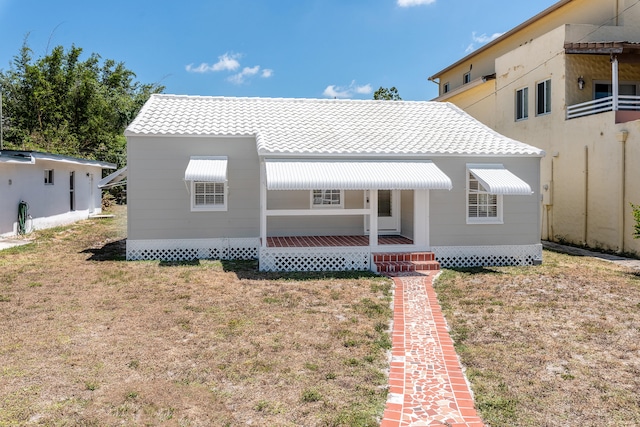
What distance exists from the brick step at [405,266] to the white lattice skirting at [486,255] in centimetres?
75

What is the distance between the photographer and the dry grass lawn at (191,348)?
5750 millimetres

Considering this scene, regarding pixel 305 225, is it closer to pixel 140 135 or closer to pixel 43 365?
pixel 140 135

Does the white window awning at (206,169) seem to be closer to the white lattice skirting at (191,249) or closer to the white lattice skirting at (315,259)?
the white lattice skirting at (191,249)

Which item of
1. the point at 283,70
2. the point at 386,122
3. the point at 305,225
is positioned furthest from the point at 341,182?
the point at 283,70

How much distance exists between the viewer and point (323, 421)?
550 cm

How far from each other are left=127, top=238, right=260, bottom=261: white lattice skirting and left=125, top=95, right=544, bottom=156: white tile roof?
3.91 m

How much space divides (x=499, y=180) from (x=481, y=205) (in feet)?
4.93

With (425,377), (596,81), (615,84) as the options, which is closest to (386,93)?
(596,81)

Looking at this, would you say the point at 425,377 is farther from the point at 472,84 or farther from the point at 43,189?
the point at 472,84

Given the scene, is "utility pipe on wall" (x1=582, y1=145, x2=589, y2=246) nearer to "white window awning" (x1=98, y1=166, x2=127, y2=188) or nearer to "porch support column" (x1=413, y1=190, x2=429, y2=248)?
"porch support column" (x1=413, y1=190, x2=429, y2=248)

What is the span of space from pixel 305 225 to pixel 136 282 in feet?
23.1

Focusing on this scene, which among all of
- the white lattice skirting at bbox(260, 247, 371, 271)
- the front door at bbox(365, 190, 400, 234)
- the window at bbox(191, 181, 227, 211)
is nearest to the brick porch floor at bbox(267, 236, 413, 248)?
the white lattice skirting at bbox(260, 247, 371, 271)

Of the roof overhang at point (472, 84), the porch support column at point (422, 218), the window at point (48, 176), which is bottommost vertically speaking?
the porch support column at point (422, 218)

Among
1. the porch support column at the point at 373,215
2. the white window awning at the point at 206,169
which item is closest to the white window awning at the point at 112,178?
the white window awning at the point at 206,169
